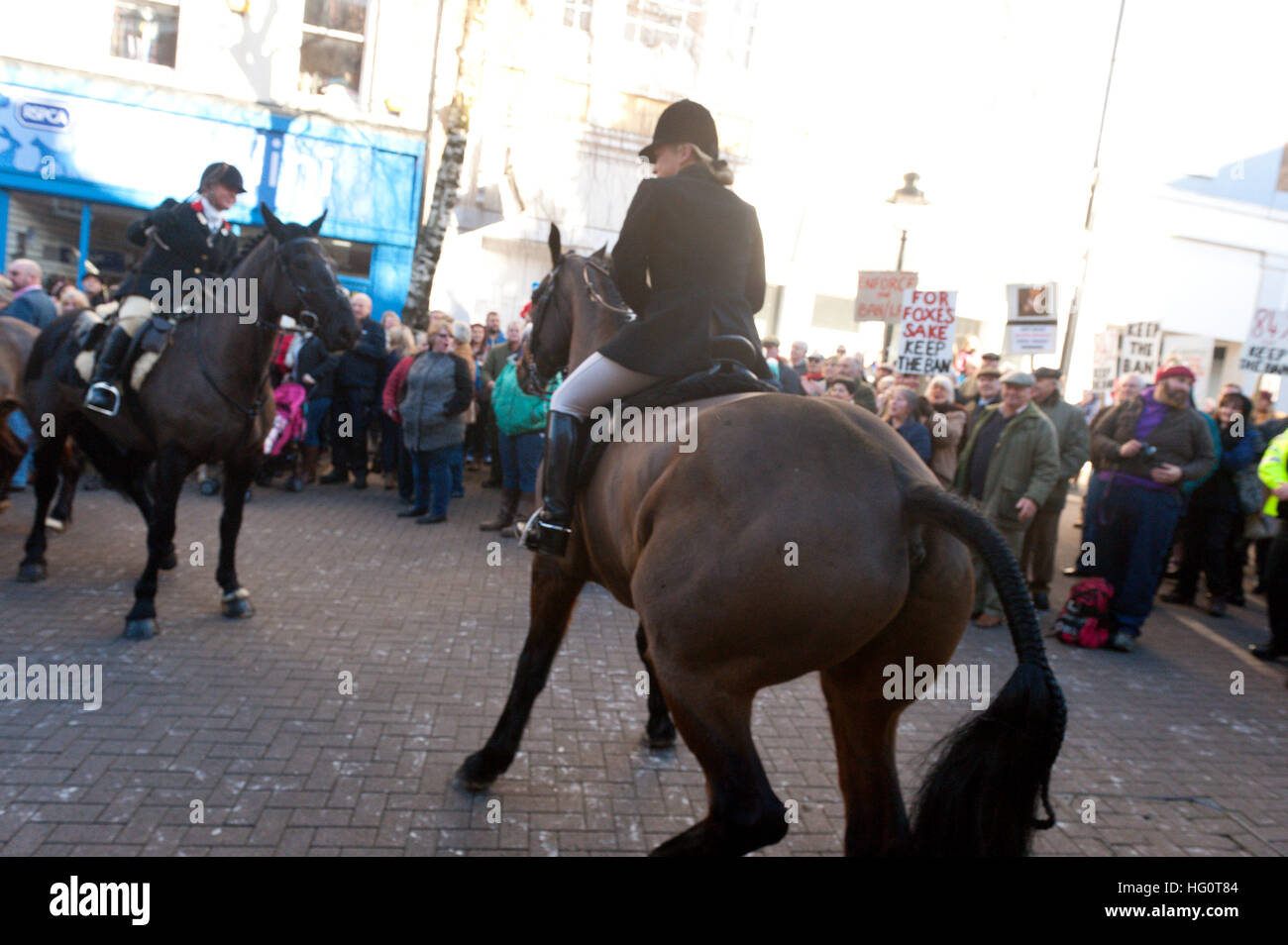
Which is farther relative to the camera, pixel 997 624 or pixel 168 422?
pixel 997 624

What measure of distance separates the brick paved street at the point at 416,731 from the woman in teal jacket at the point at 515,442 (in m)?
1.85

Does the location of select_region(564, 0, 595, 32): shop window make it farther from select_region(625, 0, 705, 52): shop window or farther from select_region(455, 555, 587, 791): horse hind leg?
select_region(455, 555, 587, 791): horse hind leg

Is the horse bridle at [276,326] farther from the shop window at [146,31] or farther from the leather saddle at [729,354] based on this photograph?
the shop window at [146,31]

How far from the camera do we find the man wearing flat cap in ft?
27.1

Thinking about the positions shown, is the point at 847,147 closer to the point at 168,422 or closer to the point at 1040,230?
the point at 1040,230

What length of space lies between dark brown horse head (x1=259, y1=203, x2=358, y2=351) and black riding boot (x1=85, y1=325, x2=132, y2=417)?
1.14 m

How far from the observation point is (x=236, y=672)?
218 inches

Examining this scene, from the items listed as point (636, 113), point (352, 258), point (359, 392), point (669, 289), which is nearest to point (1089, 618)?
point (669, 289)

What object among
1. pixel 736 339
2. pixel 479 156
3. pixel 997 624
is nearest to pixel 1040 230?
pixel 479 156

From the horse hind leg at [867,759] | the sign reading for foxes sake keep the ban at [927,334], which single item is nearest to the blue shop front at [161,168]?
the sign reading for foxes sake keep the ban at [927,334]

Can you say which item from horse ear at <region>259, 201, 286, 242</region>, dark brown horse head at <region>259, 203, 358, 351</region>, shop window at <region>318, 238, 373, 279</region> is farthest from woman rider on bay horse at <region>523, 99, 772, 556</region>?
shop window at <region>318, 238, 373, 279</region>

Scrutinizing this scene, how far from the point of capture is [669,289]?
3.92m

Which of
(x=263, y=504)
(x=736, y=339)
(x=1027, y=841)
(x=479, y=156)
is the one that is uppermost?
(x=479, y=156)
